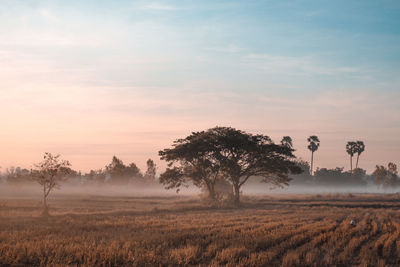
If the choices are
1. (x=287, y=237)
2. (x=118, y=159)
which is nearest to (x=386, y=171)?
(x=118, y=159)

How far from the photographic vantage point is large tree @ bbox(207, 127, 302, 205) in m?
61.1

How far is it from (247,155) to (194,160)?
371 inches

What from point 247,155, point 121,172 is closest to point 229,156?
point 247,155

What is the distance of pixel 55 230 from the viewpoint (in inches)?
953

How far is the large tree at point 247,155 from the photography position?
200 ft

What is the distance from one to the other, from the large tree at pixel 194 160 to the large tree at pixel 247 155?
4.17ft

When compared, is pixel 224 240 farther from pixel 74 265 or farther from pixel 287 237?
pixel 74 265

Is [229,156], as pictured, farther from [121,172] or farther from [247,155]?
[121,172]

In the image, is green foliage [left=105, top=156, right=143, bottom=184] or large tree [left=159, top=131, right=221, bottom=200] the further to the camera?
green foliage [left=105, top=156, right=143, bottom=184]

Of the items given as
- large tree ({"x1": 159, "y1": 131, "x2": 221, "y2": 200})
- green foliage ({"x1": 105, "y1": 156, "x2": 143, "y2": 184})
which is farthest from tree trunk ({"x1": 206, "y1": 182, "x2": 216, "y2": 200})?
green foliage ({"x1": 105, "y1": 156, "x2": 143, "y2": 184})

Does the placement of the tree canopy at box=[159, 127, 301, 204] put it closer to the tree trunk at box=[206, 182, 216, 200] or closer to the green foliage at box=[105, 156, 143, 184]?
the tree trunk at box=[206, 182, 216, 200]

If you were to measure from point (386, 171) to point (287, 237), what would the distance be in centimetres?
15807

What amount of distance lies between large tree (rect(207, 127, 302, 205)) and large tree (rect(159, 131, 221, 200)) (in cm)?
127

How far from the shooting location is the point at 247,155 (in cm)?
6328
